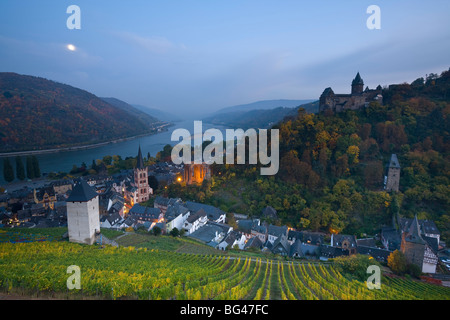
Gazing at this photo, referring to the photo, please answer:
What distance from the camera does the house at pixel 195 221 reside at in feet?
94.1

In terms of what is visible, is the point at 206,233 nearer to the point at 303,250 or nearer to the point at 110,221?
the point at 303,250

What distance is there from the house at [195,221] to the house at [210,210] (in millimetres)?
863

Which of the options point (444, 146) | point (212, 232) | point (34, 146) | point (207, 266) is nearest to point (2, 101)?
point (34, 146)

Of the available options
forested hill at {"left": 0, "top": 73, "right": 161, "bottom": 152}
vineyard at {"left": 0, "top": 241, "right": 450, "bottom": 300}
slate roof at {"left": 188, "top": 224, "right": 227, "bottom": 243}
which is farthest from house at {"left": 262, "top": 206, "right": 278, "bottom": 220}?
forested hill at {"left": 0, "top": 73, "right": 161, "bottom": 152}

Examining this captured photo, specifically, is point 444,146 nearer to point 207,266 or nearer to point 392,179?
point 392,179

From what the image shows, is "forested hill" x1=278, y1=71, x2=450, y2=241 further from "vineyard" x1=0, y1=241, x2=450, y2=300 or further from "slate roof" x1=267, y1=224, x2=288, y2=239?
"vineyard" x1=0, y1=241, x2=450, y2=300

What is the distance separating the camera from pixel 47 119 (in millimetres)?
93188

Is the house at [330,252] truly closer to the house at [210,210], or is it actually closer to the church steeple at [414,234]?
the church steeple at [414,234]

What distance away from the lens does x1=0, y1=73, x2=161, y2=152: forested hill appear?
264ft

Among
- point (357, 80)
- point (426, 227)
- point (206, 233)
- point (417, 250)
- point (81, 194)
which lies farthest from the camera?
point (357, 80)

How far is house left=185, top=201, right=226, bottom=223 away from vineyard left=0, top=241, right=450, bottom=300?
11.6 m

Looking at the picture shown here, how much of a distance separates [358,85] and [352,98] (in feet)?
11.7

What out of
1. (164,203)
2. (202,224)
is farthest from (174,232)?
(164,203)

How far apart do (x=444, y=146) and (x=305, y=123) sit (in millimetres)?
17581
